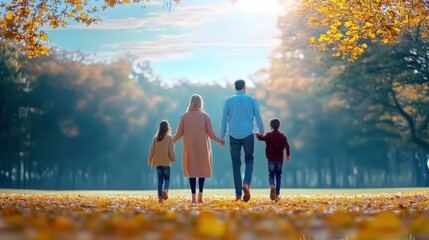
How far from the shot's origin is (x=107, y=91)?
2685 inches

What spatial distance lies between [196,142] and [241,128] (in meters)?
1.07

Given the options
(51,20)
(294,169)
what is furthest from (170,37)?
(51,20)

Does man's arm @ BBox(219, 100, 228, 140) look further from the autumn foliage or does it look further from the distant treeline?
the distant treeline

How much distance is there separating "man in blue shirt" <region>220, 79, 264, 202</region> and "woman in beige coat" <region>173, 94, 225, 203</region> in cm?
46

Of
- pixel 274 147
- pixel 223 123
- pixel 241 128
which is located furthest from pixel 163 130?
pixel 274 147

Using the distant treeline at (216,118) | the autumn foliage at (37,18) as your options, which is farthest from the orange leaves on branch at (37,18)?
the distant treeline at (216,118)

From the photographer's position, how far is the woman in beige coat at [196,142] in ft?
52.0

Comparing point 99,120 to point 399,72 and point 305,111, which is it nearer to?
point 305,111

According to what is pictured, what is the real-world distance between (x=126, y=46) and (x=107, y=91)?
41.5ft

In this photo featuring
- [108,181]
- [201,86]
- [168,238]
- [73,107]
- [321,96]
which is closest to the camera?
[168,238]

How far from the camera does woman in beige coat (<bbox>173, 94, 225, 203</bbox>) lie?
52.0ft

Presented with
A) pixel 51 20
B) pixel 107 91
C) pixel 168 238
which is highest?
pixel 107 91

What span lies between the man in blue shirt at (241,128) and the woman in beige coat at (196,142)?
17.9 inches

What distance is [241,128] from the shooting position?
1580 centimetres
